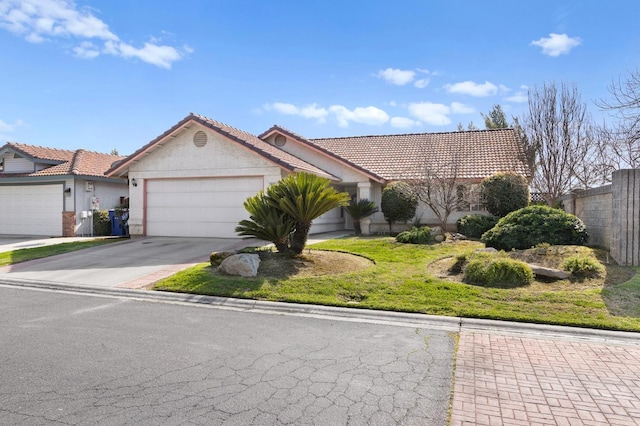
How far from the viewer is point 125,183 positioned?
22875mm

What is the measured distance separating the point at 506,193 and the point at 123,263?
45.5 ft

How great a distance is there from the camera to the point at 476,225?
1554 cm

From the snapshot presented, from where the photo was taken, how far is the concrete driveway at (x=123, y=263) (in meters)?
10.3

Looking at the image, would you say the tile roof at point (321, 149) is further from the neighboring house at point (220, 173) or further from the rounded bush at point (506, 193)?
the rounded bush at point (506, 193)

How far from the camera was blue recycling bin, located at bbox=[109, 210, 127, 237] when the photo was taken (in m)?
20.1

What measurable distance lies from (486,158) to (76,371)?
65.0ft

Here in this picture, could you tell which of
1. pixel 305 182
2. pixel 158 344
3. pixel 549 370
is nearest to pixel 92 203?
pixel 305 182

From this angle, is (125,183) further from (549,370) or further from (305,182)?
(549,370)

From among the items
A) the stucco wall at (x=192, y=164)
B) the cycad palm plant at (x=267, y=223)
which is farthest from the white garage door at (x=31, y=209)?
the cycad palm plant at (x=267, y=223)

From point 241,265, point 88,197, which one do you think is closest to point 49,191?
point 88,197

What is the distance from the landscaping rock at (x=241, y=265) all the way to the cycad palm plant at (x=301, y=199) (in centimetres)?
142

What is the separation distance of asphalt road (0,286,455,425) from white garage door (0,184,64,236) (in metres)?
14.9

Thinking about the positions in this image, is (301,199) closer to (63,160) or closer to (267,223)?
(267,223)

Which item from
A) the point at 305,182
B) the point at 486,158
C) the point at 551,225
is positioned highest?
the point at 486,158
